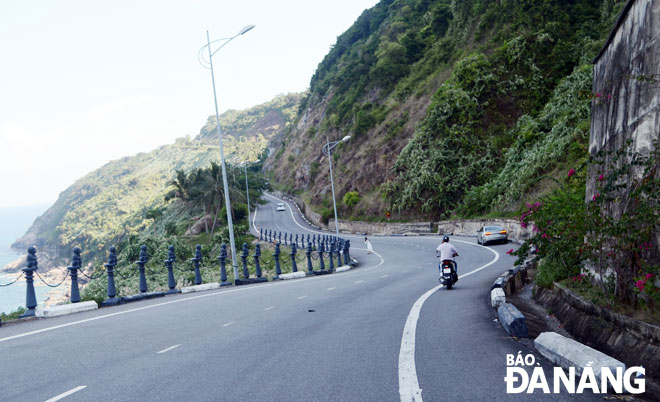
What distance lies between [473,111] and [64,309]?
4520cm

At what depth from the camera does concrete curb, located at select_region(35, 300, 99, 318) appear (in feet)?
34.7

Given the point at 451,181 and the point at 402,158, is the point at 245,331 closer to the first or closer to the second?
the point at 451,181

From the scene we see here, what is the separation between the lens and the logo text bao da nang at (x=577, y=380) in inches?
177

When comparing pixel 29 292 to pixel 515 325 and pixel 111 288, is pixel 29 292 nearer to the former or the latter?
pixel 111 288

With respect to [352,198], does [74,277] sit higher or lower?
lower

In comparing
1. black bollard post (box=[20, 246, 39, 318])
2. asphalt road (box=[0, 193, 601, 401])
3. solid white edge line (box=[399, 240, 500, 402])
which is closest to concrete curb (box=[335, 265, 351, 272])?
asphalt road (box=[0, 193, 601, 401])

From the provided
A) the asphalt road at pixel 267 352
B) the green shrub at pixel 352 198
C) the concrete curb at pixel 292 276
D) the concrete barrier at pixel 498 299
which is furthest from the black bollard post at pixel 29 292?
the green shrub at pixel 352 198

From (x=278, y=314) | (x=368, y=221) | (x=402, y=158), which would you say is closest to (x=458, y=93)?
(x=402, y=158)

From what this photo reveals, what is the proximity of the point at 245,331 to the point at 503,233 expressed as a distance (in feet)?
90.3

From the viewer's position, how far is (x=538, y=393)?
459 cm

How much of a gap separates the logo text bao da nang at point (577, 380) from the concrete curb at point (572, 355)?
40mm

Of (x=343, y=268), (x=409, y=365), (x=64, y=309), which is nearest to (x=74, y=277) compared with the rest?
(x=64, y=309)

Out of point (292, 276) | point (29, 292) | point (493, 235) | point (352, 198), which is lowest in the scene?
point (292, 276)

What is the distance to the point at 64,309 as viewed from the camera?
11023 mm
